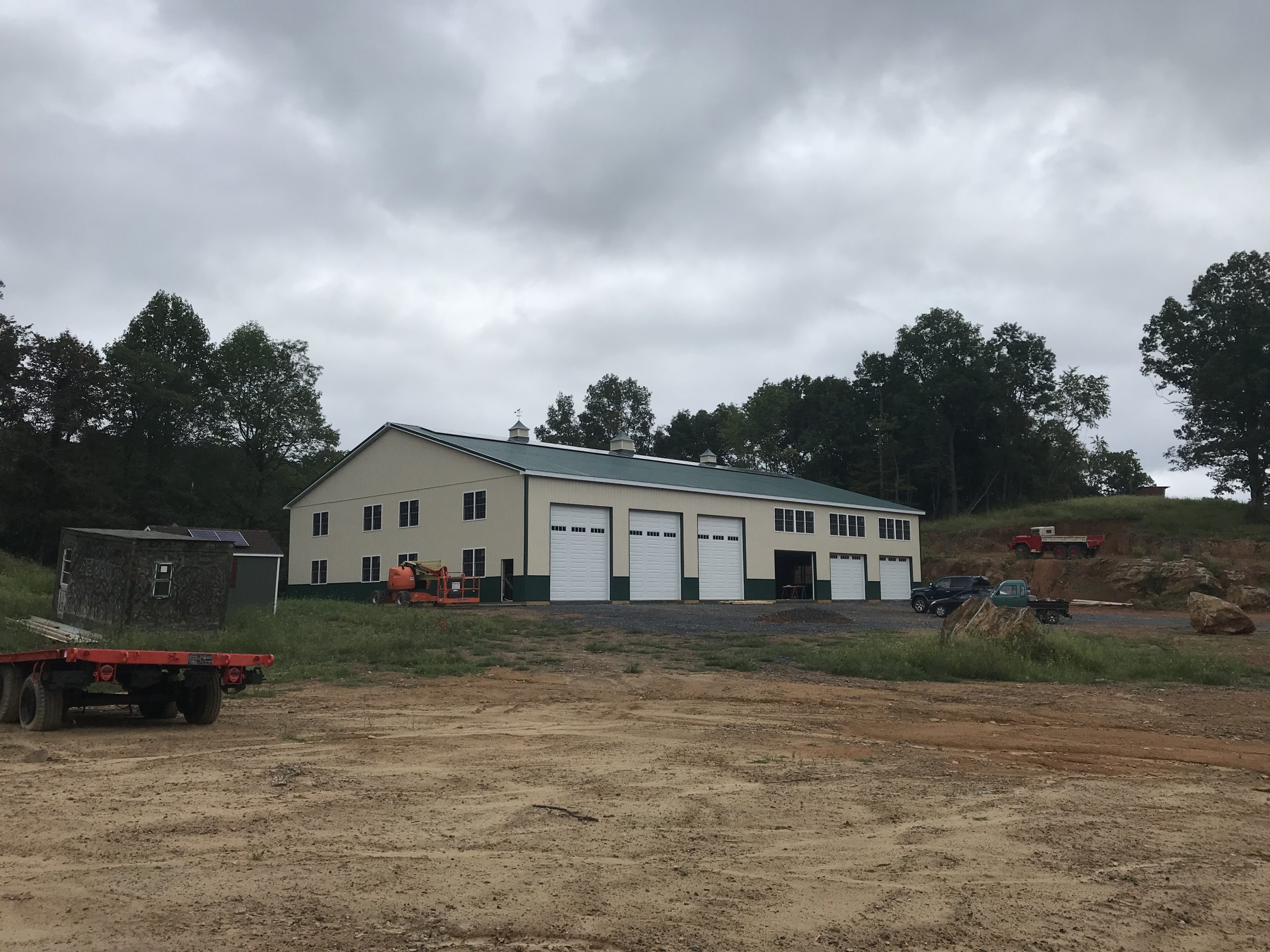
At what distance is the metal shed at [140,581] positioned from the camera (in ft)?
59.1

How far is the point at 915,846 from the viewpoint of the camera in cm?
679

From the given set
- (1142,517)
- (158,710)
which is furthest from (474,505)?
(1142,517)

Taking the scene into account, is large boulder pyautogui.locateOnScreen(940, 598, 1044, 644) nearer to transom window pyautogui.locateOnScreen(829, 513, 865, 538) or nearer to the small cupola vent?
transom window pyautogui.locateOnScreen(829, 513, 865, 538)

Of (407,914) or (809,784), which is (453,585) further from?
(407,914)

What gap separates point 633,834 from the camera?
278 inches

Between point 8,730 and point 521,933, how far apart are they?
29.8 feet

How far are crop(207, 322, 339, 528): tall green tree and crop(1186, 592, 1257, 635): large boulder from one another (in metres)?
59.6

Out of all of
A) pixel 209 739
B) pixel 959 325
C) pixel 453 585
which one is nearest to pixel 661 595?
pixel 453 585

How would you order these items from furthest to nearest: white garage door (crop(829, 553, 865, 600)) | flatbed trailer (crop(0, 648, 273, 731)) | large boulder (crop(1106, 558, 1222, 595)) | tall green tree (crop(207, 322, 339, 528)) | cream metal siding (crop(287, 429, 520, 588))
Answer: tall green tree (crop(207, 322, 339, 528))
white garage door (crop(829, 553, 865, 600))
large boulder (crop(1106, 558, 1222, 595))
cream metal siding (crop(287, 429, 520, 588))
flatbed trailer (crop(0, 648, 273, 731))

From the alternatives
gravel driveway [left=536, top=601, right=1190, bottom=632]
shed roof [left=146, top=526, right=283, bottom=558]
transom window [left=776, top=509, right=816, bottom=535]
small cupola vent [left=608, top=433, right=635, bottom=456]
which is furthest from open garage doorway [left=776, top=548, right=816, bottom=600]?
shed roof [left=146, top=526, right=283, bottom=558]

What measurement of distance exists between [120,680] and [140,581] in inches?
304

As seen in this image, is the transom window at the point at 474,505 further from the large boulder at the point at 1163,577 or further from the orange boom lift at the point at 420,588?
the large boulder at the point at 1163,577

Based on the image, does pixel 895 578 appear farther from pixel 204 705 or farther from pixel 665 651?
pixel 204 705

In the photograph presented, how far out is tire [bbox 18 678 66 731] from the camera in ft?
36.5
